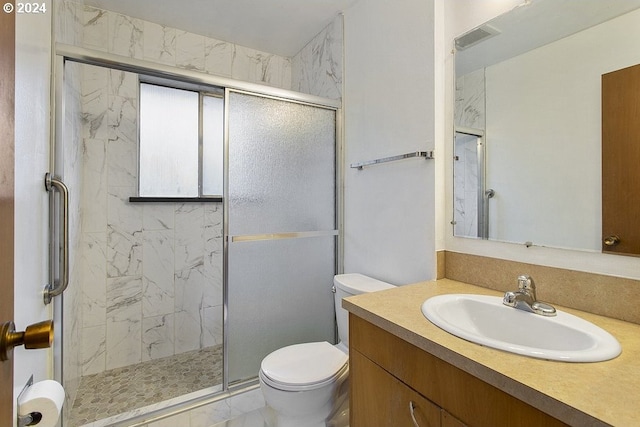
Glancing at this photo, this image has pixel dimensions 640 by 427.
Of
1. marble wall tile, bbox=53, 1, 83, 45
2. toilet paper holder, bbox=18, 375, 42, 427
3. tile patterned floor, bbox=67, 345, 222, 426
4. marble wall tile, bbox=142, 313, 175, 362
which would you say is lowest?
tile patterned floor, bbox=67, 345, 222, 426

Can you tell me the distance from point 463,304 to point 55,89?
191 cm

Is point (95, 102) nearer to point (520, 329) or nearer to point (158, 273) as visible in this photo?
point (158, 273)

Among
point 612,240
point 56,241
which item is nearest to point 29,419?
point 56,241

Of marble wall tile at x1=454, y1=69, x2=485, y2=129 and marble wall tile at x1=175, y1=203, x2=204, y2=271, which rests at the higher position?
marble wall tile at x1=454, y1=69, x2=485, y2=129

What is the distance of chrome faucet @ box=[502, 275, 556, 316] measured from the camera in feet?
3.09

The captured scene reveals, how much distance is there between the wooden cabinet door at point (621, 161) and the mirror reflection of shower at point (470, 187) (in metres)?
0.39

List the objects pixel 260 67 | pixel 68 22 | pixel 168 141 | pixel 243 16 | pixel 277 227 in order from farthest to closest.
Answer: pixel 260 67 < pixel 168 141 < pixel 243 16 < pixel 277 227 < pixel 68 22

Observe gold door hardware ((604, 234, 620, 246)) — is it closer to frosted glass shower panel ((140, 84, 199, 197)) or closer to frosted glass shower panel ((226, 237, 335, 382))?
frosted glass shower panel ((226, 237, 335, 382))

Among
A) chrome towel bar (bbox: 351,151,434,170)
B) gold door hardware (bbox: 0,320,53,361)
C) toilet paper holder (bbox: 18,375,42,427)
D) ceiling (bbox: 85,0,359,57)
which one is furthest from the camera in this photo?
ceiling (bbox: 85,0,359,57)

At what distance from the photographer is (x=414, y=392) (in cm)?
86

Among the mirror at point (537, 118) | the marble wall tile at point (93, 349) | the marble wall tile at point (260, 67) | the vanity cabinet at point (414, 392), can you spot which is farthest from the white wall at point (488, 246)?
the marble wall tile at point (93, 349)

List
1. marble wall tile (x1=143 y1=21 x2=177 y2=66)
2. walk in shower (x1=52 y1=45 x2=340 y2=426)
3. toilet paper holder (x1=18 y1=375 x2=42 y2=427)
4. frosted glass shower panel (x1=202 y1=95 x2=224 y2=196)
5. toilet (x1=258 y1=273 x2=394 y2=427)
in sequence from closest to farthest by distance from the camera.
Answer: toilet paper holder (x1=18 y1=375 x2=42 y2=427) → toilet (x1=258 y1=273 x2=394 y2=427) → walk in shower (x1=52 y1=45 x2=340 y2=426) → marble wall tile (x1=143 y1=21 x2=177 y2=66) → frosted glass shower panel (x1=202 y1=95 x2=224 y2=196)

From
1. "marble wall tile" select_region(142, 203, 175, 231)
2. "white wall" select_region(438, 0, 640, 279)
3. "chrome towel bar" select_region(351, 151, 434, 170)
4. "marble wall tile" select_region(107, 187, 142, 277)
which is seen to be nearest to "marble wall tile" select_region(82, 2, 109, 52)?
"marble wall tile" select_region(107, 187, 142, 277)

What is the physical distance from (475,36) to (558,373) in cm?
135
